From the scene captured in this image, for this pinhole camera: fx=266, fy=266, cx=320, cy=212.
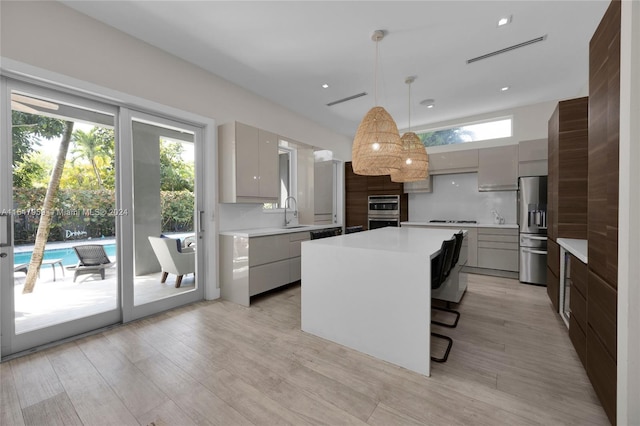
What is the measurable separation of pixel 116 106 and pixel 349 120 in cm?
392

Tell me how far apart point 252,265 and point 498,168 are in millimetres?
4411

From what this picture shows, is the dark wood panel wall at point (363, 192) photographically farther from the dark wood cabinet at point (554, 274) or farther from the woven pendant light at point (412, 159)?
the dark wood cabinet at point (554, 274)

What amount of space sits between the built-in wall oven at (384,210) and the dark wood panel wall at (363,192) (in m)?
0.09

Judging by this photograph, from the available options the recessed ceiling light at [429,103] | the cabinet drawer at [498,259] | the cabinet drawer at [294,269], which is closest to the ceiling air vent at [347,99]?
the recessed ceiling light at [429,103]

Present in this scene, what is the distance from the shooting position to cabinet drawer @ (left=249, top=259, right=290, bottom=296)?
3361 mm


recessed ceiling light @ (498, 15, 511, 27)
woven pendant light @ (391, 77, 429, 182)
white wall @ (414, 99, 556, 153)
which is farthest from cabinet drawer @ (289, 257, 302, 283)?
Answer: white wall @ (414, 99, 556, 153)

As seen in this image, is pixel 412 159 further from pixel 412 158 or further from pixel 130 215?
pixel 130 215

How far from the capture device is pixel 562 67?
341 cm

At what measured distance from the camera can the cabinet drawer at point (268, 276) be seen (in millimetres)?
3361

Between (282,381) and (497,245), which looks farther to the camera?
(497,245)

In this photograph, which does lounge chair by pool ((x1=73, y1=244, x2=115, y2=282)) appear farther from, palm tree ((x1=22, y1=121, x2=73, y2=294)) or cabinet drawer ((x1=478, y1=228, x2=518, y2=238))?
cabinet drawer ((x1=478, y1=228, x2=518, y2=238))

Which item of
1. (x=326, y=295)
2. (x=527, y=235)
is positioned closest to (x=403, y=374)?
(x=326, y=295)

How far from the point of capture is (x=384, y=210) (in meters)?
5.80

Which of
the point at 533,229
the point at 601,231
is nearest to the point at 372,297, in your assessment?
the point at 601,231
